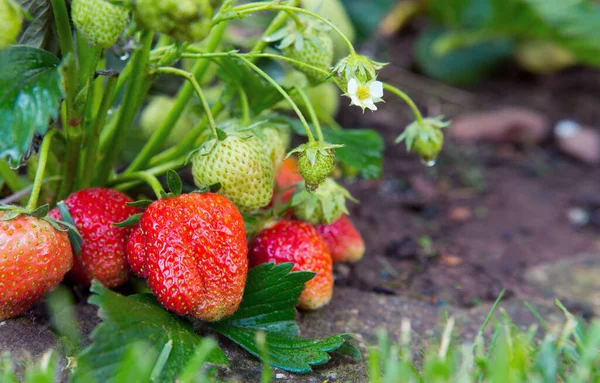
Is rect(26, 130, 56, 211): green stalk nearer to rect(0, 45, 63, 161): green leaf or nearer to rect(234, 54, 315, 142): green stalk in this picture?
rect(0, 45, 63, 161): green leaf

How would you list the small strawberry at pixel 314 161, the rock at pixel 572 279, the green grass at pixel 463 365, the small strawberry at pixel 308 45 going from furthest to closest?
1. the rock at pixel 572 279
2. the small strawberry at pixel 308 45
3. the small strawberry at pixel 314 161
4. the green grass at pixel 463 365

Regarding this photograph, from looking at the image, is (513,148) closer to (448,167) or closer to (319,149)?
(448,167)

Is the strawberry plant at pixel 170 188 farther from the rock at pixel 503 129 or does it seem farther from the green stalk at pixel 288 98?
the rock at pixel 503 129

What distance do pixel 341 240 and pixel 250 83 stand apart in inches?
15.5

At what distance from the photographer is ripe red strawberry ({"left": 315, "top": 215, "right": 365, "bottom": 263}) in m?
1.40

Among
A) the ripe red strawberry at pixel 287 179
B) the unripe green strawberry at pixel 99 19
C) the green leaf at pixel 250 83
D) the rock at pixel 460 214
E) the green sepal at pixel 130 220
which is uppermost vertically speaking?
the unripe green strawberry at pixel 99 19

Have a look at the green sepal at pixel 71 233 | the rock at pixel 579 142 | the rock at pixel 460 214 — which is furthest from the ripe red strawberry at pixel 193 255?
the rock at pixel 579 142

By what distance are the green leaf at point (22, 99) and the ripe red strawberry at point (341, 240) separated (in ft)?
2.08

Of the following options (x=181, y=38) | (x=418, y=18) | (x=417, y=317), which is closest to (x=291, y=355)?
(x=417, y=317)

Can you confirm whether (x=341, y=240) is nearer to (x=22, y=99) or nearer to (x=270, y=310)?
(x=270, y=310)

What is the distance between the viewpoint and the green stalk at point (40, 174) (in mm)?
1041

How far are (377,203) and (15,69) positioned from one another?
1229 millimetres

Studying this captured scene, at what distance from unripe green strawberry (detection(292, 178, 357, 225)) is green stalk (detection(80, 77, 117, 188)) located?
38 centimetres

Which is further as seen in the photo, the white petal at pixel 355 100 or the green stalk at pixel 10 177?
the green stalk at pixel 10 177
